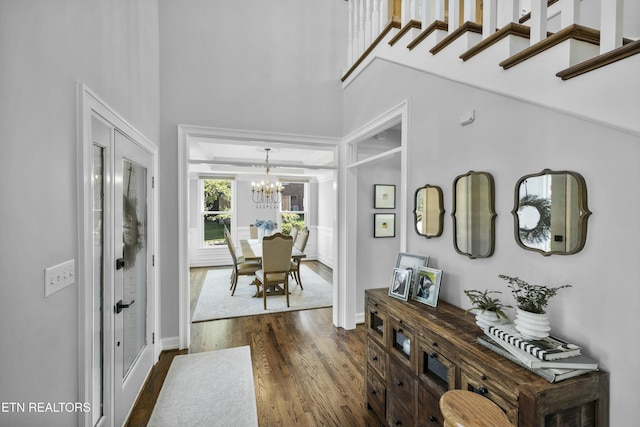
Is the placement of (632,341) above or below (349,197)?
below

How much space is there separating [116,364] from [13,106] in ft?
5.20

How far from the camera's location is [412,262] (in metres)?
2.02

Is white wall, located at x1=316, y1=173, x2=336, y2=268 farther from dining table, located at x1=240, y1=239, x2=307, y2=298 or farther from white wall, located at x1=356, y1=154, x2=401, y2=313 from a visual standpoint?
white wall, located at x1=356, y1=154, x2=401, y2=313

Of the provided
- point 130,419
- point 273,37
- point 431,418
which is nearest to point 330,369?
point 431,418

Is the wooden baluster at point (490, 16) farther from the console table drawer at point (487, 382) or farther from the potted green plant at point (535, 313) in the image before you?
the console table drawer at point (487, 382)

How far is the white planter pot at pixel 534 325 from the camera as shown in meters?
1.12

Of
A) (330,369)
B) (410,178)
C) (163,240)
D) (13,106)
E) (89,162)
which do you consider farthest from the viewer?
(163,240)

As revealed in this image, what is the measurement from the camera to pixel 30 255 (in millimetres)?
1015

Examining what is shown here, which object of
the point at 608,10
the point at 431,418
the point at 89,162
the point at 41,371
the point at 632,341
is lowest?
the point at 431,418

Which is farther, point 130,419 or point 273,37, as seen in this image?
point 273,37

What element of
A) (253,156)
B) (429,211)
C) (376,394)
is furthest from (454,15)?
(253,156)

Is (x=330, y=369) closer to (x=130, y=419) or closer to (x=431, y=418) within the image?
(x=431, y=418)

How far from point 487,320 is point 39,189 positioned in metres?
1.97

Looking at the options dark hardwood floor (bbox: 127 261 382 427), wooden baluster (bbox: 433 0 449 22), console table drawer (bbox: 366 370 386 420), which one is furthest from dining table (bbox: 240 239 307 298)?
wooden baluster (bbox: 433 0 449 22)
